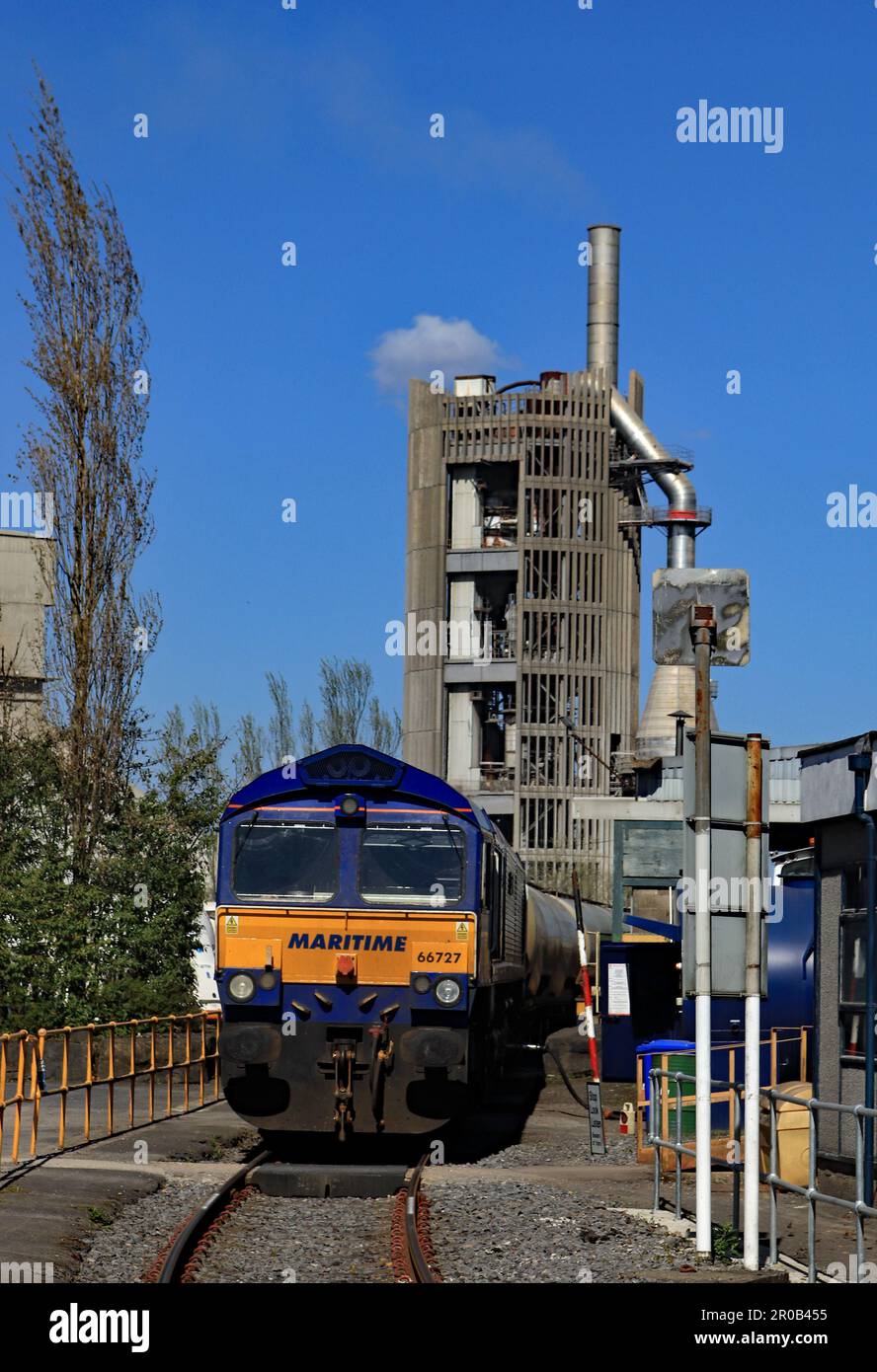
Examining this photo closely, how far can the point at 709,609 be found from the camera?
42.1ft

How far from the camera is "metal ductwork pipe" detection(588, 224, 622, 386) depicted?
89.8m

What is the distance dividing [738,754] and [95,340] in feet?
78.5

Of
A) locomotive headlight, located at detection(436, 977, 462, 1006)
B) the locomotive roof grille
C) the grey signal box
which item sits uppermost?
the locomotive roof grille

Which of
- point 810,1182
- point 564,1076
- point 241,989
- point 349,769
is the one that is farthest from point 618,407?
point 810,1182

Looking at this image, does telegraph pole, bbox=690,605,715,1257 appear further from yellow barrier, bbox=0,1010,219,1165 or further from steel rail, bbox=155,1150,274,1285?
yellow barrier, bbox=0,1010,219,1165

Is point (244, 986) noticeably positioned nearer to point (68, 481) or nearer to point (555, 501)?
point (68, 481)

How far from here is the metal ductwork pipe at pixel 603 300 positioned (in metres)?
89.8

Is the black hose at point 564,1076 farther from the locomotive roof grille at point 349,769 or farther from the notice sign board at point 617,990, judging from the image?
the locomotive roof grille at point 349,769

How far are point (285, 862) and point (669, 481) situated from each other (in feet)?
244

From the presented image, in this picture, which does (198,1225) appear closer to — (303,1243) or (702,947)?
(303,1243)

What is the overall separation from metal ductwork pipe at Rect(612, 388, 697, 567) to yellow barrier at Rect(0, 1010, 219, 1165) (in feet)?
185

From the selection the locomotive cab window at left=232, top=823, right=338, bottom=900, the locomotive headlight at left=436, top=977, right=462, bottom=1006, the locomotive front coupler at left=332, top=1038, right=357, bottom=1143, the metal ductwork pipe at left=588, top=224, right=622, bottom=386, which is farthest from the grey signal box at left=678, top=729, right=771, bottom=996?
the metal ductwork pipe at left=588, top=224, right=622, bottom=386

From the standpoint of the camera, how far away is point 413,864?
1684cm
